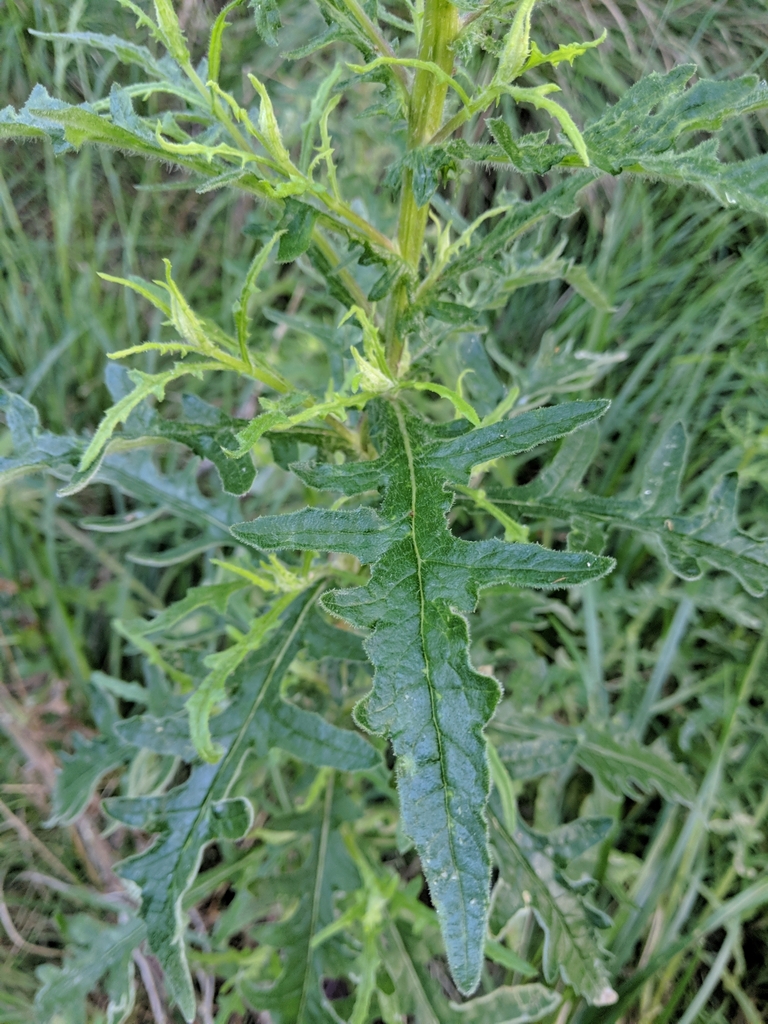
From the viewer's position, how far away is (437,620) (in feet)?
1.82

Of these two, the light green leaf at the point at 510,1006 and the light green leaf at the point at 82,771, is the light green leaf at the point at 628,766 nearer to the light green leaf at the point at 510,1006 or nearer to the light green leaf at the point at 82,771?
the light green leaf at the point at 510,1006

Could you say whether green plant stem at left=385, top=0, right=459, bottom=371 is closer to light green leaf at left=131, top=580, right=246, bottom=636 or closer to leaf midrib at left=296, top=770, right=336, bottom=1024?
light green leaf at left=131, top=580, right=246, bottom=636

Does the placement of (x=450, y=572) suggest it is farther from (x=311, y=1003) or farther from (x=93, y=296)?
(x=93, y=296)

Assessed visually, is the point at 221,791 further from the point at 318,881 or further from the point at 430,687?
the point at 430,687

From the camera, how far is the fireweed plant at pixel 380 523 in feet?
1.86

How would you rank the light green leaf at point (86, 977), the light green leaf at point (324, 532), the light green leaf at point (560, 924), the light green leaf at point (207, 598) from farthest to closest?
the light green leaf at point (86, 977)
the light green leaf at point (560, 924)
the light green leaf at point (207, 598)
the light green leaf at point (324, 532)

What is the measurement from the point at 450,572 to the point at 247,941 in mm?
1389

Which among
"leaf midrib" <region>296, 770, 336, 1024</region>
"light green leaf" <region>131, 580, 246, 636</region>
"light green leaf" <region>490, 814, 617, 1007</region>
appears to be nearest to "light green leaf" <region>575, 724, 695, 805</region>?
"light green leaf" <region>490, 814, 617, 1007</region>

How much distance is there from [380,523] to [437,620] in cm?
11

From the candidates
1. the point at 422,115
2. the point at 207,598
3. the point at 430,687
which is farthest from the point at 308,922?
the point at 422,115

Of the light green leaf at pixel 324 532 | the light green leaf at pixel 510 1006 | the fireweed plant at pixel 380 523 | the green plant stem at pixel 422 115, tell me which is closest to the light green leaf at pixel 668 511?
the fireweed plant at pixel 380 523

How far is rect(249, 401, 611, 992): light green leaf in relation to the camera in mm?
497

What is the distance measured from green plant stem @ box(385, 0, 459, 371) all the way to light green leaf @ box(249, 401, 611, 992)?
0.61ft

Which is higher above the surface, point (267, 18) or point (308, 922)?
point (267, 18)
